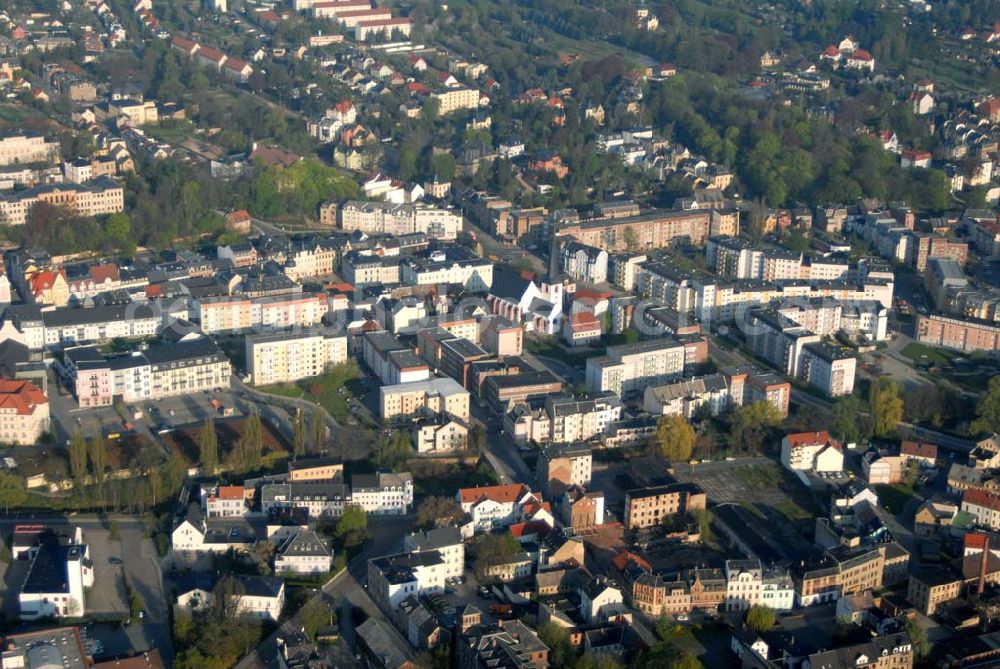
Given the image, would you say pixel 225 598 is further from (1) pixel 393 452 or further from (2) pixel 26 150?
(2) pixel 26 150

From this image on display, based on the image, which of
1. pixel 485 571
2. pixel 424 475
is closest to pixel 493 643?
pixel 485 571

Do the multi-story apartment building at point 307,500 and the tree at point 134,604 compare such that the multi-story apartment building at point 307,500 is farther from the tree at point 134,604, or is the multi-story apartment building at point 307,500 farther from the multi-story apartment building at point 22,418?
the multi-story apartment building at point 22,418

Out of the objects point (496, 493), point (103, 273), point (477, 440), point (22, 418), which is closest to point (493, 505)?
point (496, 493)

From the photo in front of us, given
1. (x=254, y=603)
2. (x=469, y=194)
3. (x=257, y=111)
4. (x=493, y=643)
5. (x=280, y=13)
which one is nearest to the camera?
(x=493, y=643)

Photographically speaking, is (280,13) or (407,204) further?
(280,13)

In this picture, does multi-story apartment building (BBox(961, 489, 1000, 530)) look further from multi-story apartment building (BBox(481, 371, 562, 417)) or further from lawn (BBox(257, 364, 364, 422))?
lawn (BBox(257, 364, 364, 422))

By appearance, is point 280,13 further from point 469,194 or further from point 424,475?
point 424,475

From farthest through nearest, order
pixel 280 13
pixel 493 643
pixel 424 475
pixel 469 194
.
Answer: pixel 280 13 < pixel 469 194 < pixel 424 475 < pixel 493 643
